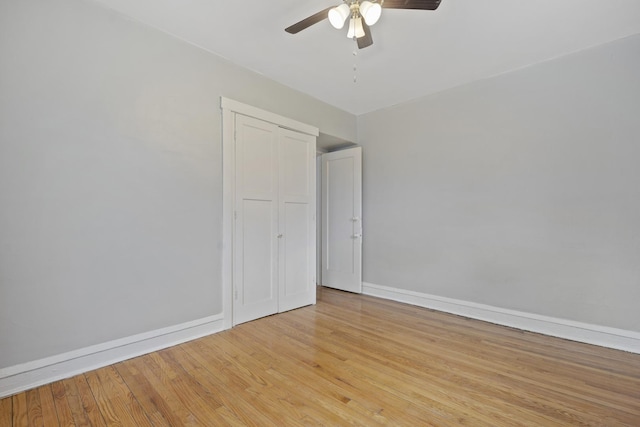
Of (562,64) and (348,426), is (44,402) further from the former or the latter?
(562,64)

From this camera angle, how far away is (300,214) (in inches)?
145

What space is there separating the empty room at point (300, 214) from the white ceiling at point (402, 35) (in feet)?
0.08

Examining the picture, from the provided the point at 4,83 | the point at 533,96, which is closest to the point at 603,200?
the point at 533,96

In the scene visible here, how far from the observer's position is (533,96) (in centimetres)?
298

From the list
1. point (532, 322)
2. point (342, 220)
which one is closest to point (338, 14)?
point (342, 220)

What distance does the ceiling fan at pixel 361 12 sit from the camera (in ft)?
5.73

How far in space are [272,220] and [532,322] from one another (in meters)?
3.03

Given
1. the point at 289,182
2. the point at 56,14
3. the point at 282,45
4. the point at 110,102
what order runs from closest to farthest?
1. the point at 56,14
2. the point at 110,102
3. the point at 282,45
4. the point at 289,182

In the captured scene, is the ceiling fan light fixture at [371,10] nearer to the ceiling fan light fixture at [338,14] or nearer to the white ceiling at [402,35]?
the ceiling fan light fixture at [338,14]

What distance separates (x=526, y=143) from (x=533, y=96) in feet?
1.63

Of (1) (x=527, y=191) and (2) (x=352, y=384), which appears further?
(1) (x=527, y=191)

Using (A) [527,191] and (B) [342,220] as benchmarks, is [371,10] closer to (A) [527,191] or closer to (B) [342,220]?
(A) [527,191]

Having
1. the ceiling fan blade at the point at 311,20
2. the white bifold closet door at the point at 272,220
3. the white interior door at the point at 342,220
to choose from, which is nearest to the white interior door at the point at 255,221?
the white bifold closet door at the point at 272,220

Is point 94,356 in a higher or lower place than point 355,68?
lower
